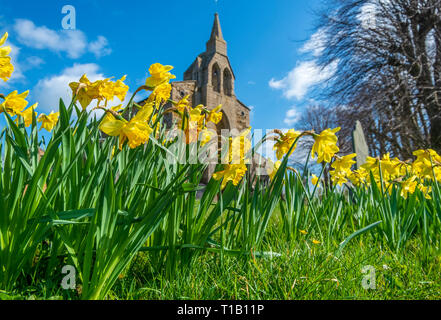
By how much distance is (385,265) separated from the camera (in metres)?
1.13

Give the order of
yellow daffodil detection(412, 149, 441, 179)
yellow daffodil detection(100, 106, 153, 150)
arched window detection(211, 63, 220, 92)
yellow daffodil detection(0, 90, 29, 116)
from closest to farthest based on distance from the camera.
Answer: yellow daffodil detection(100, 106, 153, 150) < yellow daffodil detection(0, 90, 29, 116) < yellow daffodil detection(412, 149, 441, 179) < arched window detection(211, 63, 220, 92)

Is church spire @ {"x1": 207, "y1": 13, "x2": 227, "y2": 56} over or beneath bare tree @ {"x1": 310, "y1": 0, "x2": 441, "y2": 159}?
over

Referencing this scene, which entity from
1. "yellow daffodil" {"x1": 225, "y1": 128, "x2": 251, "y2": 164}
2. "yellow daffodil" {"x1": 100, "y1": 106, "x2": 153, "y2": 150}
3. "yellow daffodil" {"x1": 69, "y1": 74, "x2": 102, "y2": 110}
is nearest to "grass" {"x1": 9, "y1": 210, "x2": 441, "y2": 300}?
"yellow daffodil" {"x1": 225, "y1": 128, "x2": 251, "y2": 164}

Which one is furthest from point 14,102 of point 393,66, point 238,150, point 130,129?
point 393,66

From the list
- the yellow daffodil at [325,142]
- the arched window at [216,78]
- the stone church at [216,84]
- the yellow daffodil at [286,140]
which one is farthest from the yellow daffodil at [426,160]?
the arched window at [216,78]

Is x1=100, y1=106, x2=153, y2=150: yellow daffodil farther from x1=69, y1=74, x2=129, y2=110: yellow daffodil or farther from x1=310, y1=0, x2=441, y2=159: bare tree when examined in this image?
x1=310, y1=0, x2=441, y2=159: bare tree

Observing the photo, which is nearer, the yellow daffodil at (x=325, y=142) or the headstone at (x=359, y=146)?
the yellow daffodil at (x=325, y=142)

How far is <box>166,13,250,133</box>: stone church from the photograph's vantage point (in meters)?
13.8

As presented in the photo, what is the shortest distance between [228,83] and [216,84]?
0.69 m

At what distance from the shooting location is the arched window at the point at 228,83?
49.6 feet

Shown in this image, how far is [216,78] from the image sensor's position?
15.2m

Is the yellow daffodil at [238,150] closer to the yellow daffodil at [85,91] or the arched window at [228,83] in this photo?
the yellow daffodil at [85,91]

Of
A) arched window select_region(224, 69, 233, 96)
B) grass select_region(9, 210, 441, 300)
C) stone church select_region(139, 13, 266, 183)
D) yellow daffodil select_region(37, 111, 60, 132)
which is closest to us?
grass select_region(9, 210, 441, 300)
